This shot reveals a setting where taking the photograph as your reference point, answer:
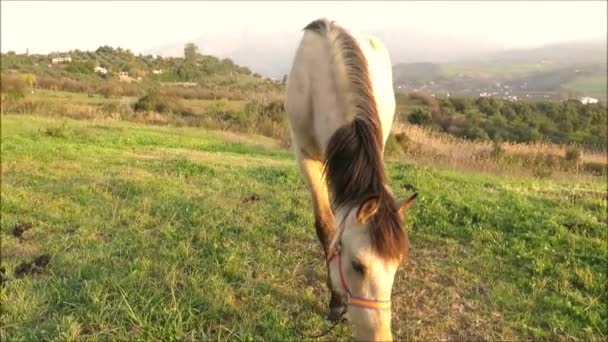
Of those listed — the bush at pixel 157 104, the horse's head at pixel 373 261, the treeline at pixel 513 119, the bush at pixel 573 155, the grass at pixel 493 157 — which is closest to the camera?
the horse's head at pixel 373 261

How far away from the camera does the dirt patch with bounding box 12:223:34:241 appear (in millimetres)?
4871

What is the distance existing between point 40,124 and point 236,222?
993 cm

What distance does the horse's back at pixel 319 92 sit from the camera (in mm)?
3361

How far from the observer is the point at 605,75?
234ft

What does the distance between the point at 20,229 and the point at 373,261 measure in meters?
4.11

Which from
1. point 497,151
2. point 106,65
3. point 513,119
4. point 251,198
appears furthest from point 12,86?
point 513,119

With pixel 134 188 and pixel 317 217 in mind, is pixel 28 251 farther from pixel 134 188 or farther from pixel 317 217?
pixel 317 217

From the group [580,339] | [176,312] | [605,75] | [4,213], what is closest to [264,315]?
[176,312]

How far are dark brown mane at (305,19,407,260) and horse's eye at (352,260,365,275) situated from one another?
0.38 ft

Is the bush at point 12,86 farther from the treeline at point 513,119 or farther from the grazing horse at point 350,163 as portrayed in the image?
the grazing horse at point 350,163

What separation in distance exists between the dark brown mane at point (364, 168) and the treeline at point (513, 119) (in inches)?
653

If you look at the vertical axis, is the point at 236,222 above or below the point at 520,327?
above

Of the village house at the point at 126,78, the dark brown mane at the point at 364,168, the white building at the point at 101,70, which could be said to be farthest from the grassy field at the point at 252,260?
the village house at the point at 126,78

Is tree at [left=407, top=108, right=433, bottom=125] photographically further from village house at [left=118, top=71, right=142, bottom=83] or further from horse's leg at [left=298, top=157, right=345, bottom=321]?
horse's leg at [left=298, top=157, right=345, bottom=321]
